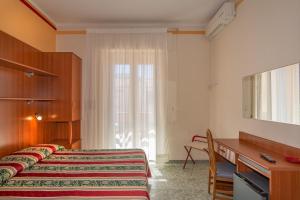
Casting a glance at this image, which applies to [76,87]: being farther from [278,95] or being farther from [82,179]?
[278,95]

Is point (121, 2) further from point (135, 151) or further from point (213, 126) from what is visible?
point (213, 126)

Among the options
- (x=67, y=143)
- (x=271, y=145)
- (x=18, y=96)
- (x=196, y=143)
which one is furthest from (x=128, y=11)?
(x=271, y=145)

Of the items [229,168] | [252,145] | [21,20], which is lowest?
[229,168]

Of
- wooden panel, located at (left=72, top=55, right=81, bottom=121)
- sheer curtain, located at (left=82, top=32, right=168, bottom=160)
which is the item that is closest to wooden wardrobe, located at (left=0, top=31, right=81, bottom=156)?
wooden panel, located at (left=72, top=55, right=81, bottom=121)

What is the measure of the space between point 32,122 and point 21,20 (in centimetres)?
153

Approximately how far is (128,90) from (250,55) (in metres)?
2.37

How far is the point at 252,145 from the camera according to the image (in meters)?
2.78

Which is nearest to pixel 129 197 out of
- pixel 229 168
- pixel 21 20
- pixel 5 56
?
pixel 229 168

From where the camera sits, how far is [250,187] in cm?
206

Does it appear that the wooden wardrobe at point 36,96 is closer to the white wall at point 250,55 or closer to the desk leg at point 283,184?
the white wall at point 250,55

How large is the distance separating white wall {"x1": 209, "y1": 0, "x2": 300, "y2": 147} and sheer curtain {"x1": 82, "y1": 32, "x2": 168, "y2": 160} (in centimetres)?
105

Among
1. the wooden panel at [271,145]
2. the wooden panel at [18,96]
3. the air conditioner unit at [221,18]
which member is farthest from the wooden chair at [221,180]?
the wooden panel at [18,96]

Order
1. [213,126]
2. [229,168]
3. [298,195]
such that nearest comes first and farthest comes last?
[298,195] < [229,168] < [213,126]

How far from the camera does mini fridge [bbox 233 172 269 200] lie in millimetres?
1919
